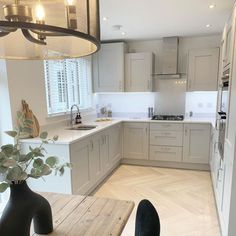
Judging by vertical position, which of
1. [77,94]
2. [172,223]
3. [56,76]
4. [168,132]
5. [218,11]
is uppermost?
[218,11]

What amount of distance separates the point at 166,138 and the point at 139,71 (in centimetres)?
139

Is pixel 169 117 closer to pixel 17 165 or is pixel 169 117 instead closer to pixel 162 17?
pixel 162 17

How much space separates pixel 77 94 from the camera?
4.02 m

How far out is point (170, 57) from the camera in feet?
13.3

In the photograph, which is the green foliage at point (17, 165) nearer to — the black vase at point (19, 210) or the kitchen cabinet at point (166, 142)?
the black vase at point (19, 210)

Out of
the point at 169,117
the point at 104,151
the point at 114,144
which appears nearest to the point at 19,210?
the point at 104,151

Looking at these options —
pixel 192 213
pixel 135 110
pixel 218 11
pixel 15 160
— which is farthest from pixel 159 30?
pixel 15 160

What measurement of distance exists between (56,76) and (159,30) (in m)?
1.87

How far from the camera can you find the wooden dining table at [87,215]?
1.05 metres

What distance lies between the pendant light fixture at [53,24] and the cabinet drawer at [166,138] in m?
3.13

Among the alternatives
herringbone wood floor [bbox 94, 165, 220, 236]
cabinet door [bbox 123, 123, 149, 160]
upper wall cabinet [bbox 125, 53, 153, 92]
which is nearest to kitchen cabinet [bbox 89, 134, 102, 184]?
herringbone wood floor [bbox 94, 165, 220, 236]

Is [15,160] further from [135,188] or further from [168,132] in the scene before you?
[168,132]

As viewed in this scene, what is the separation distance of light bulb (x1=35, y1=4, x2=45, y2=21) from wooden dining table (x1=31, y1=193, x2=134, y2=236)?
95cm

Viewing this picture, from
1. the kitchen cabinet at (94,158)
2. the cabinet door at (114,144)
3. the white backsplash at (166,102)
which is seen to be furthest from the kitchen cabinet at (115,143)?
the white backsplash at (166,102)
